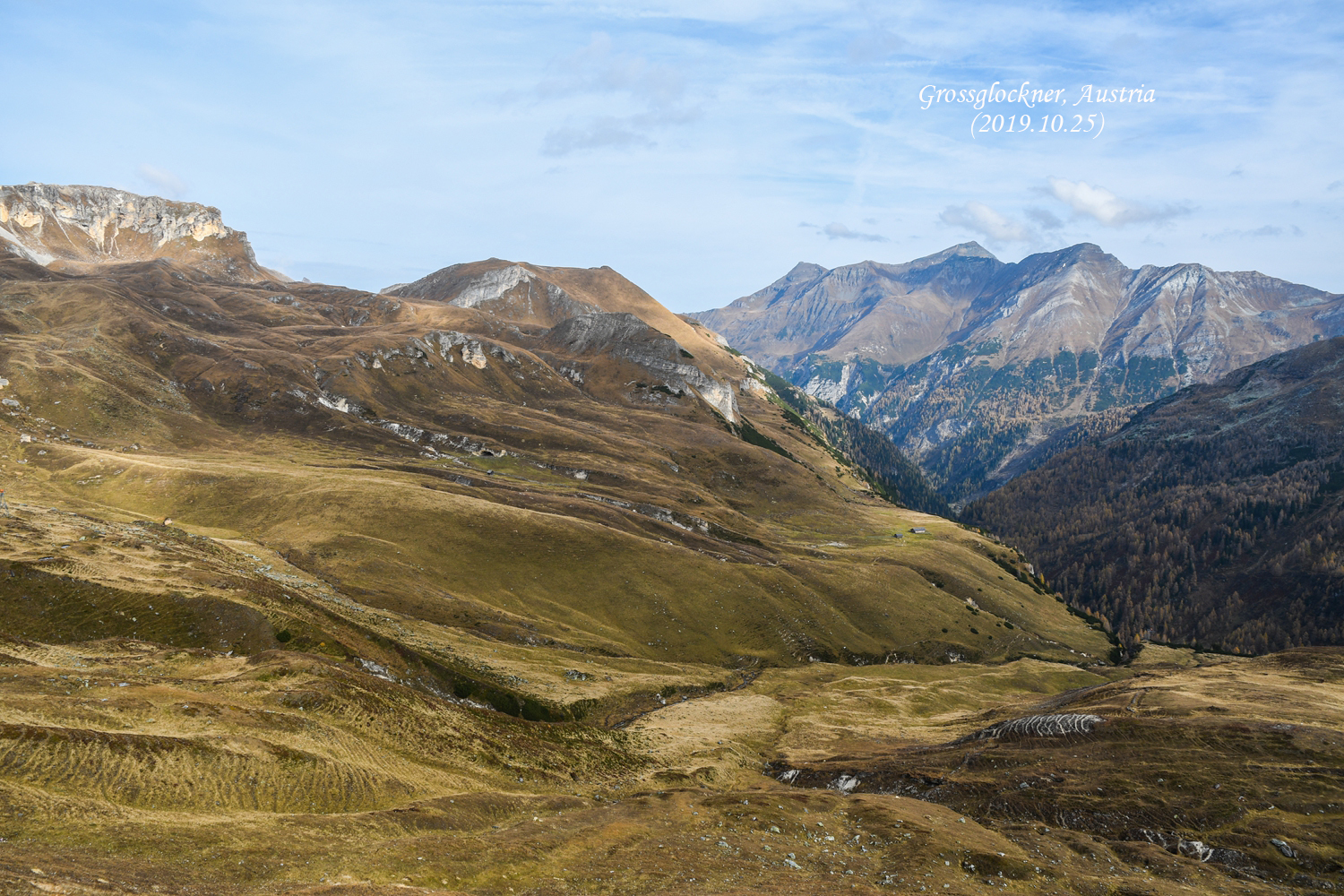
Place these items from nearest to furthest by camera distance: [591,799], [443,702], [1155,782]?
1. [591,799]
2. [1155,782]
3. [443,702]

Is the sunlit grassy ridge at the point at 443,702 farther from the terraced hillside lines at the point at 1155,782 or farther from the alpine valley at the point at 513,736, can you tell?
the terraced hillside lines at the point at 1155,782

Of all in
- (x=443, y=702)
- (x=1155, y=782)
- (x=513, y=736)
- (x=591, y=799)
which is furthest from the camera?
(x=443, y=702)

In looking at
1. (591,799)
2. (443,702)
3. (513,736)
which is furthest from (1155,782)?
(443,702)

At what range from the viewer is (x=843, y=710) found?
105m

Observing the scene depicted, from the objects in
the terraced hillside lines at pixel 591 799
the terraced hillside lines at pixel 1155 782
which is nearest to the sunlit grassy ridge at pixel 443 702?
the terraced hillside lines at pixel 591 799

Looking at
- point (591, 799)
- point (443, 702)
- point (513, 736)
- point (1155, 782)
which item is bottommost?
point (591, 799)

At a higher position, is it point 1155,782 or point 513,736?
point 1155,782

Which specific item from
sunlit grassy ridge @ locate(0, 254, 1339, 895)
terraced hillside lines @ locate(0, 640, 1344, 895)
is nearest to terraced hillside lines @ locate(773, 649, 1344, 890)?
terraced hillside lines @ locate(0, 640, 1344, 895)

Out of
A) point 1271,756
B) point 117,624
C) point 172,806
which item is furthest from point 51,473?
point 1271,756

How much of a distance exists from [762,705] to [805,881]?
63.6 meters

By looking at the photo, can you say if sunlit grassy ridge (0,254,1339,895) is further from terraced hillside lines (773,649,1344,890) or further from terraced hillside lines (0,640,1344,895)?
terraced hillside lines (773,649,1344,890)

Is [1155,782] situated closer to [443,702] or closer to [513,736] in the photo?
[513,736]

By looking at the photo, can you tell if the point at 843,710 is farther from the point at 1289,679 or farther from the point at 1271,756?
the point at 1289,679

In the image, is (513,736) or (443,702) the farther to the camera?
(443,702)
